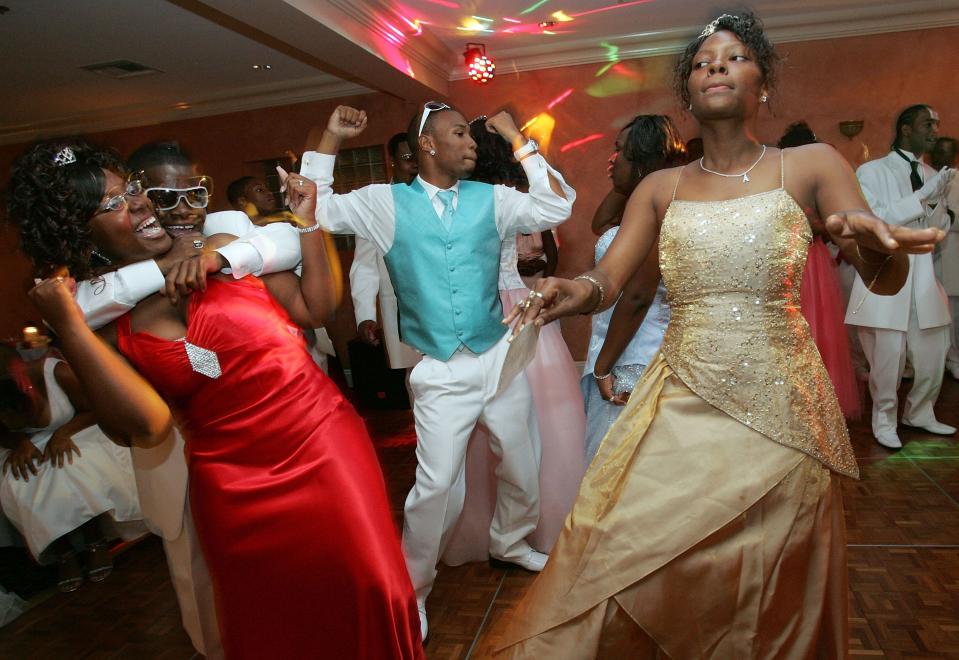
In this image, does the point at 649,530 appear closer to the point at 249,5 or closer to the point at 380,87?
the point at 249,5

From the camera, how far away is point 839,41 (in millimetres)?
5867

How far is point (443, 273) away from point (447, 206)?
0.25m

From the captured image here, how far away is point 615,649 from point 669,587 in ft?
0.54

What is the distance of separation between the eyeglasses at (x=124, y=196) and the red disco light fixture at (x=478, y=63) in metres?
4.68

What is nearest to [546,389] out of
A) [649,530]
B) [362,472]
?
[362,472]

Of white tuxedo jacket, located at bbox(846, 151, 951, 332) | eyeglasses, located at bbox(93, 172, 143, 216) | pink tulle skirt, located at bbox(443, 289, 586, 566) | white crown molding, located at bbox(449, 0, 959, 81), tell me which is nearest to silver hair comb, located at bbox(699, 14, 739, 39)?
eyeglasses, located at bbox(93, 172, 143, 216)

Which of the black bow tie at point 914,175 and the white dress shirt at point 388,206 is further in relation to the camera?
the black bow tie at point 914,175

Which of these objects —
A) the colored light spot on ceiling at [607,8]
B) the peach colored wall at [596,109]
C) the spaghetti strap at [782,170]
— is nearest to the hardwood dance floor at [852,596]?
the spaghetti strap at [782,170]

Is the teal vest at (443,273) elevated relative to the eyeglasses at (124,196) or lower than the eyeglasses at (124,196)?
lower

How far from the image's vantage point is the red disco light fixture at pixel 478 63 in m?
5.88

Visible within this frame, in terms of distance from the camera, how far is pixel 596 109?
6.38 m

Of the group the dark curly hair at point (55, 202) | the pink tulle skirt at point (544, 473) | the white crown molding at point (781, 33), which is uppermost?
the white crown molding at point (781, 33)

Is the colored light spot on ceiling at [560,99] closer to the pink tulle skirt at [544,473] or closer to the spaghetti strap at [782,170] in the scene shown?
the pink tulle skirt at [544,473]

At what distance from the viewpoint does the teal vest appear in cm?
250
